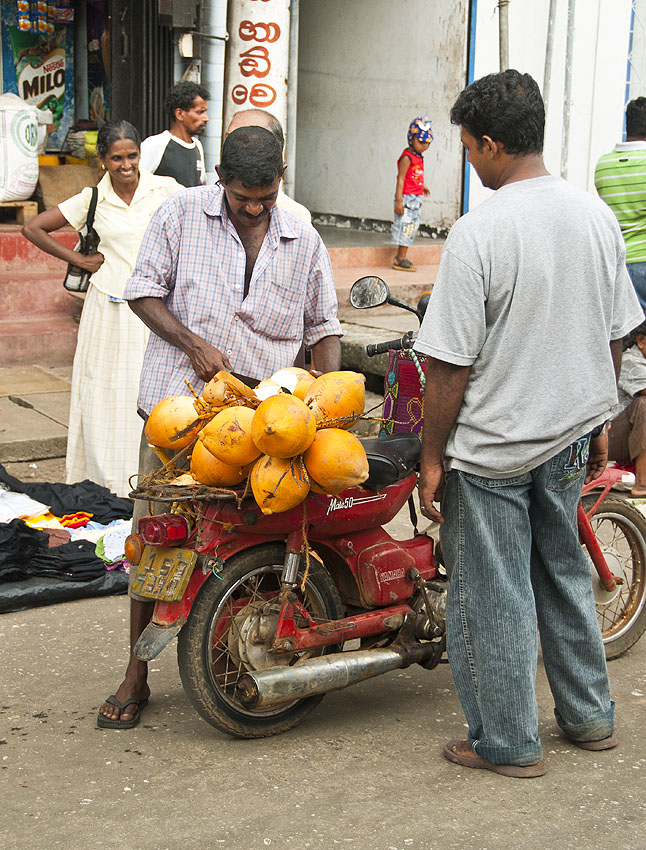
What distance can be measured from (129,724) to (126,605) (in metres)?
1.24

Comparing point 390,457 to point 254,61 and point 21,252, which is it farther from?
point 21,252

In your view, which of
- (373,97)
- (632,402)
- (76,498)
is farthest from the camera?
(373,97)

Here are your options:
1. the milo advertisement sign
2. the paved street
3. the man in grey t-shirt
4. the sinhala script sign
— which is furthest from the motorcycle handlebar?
the milo advertisement sign

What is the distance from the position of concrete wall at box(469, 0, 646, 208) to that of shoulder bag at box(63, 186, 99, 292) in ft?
18.4

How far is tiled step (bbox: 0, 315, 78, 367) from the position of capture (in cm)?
807

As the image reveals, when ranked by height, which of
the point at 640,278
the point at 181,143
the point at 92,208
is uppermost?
the point at 181,143

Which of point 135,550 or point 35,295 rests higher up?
point 35,295

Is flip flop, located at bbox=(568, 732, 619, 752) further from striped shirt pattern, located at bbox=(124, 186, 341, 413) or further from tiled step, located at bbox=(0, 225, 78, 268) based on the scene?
tiled step, located at bbox=(0, 225, 78, 268)

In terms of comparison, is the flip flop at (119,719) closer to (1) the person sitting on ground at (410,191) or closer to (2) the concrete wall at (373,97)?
(1) the person sitting on ground at (410,191)

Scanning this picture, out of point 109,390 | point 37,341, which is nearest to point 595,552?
point 109,390

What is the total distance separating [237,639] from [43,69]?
824 centimetres

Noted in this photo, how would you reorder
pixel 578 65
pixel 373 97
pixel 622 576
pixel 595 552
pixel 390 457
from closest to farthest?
pixel 390 457
pixel 595 552
pixel 622 576
pixel 578 65
pixel 373 97

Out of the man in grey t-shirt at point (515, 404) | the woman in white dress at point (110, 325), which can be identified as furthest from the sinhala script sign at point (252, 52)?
the man in grey t-shirt at point (515, 404)

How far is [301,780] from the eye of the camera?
3264 millimetres
